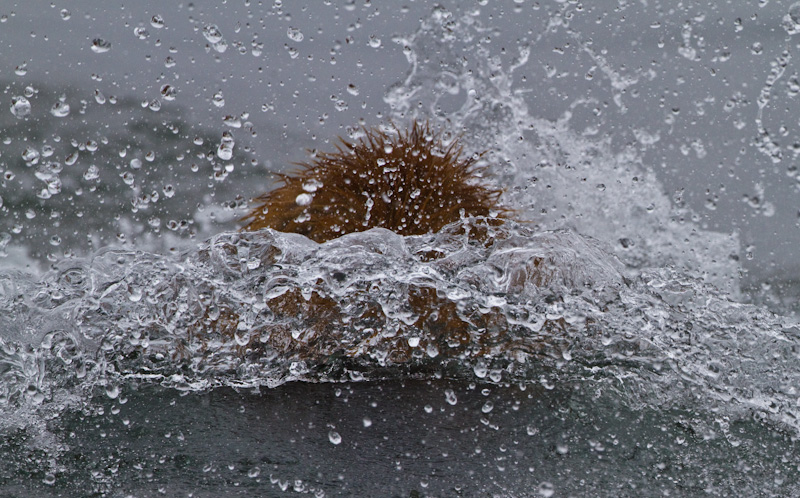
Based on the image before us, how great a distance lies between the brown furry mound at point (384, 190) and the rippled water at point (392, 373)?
0.18m

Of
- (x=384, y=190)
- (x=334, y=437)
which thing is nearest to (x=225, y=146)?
(x=384, y=190)

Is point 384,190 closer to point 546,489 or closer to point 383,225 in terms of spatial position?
point 383,225

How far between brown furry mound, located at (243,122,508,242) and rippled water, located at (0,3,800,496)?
0.60 feet

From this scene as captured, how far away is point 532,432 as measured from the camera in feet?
4.70

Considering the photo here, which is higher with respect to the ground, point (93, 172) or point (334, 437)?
point (334, 437)

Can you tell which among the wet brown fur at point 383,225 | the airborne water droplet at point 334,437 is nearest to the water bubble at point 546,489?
the airborne water droplet at point 334,437

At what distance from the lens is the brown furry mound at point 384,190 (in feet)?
7.16

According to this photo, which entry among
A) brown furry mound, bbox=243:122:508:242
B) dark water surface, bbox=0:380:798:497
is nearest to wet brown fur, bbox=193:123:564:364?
brown furry mound, bbox=243:122:508:242

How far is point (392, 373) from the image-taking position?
5.57 ft

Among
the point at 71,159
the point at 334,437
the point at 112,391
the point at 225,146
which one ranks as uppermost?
the point at 225,146

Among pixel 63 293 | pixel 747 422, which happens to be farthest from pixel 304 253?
pixel 747 422

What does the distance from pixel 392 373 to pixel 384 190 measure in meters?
0.65

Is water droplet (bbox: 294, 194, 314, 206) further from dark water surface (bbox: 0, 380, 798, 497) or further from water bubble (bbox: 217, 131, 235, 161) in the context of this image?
dark water surface (bbox: 0, 380, 798, 497)

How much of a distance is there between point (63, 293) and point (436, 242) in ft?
3.05
